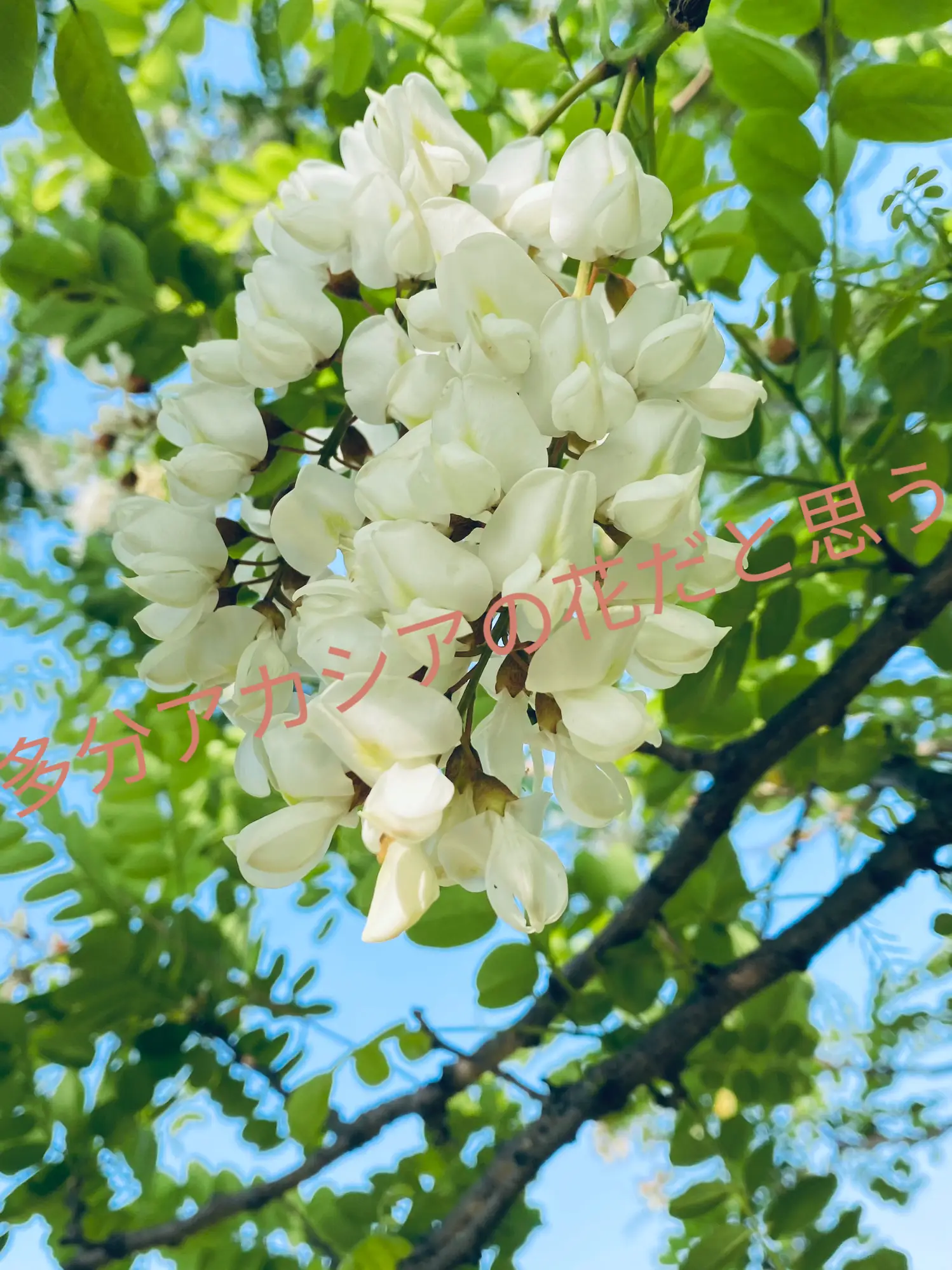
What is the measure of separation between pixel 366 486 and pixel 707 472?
0.32m

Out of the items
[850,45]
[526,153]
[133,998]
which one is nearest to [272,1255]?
[133,998]

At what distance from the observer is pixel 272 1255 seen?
71cm

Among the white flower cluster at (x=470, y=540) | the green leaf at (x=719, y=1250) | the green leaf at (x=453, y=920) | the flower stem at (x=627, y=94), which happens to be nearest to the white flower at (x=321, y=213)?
the white flower cluster at (x=470, y=540)

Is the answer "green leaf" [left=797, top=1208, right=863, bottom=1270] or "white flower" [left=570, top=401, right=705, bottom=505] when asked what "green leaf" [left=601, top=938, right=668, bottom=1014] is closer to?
"green leaf" [left=797, top=1208, right=863, bottom=1270]

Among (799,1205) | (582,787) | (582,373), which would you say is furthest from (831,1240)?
(582,373)

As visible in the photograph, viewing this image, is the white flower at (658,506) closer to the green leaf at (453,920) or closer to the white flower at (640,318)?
the white flower at (640,318)

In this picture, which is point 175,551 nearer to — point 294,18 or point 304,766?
point 304,766

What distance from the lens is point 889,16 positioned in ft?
1.42

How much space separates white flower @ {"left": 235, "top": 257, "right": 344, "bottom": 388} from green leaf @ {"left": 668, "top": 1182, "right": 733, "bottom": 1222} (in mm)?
492

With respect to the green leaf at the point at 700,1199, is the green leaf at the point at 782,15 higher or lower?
higher

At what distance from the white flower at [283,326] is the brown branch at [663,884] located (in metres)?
0.31

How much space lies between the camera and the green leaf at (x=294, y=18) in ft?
1.72

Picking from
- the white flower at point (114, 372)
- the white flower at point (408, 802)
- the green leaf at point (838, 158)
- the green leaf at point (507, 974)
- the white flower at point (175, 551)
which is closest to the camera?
the white flower at point (408, 802)

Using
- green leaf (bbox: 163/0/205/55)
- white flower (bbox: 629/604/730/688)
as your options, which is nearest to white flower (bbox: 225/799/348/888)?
white flower (bbox: 629/604/730/688)
